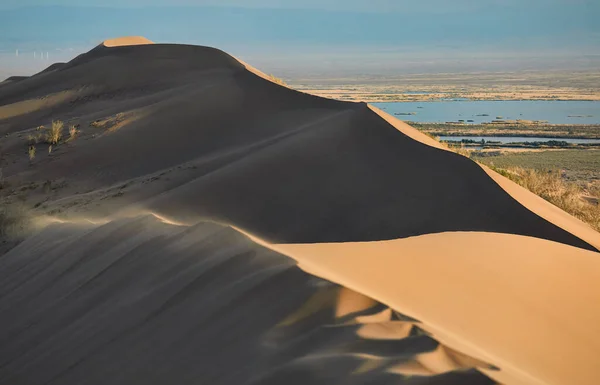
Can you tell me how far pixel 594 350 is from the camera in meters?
4.42

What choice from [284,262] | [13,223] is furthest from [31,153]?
[284,262]

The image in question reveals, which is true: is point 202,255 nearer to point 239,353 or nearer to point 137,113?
point 239,353

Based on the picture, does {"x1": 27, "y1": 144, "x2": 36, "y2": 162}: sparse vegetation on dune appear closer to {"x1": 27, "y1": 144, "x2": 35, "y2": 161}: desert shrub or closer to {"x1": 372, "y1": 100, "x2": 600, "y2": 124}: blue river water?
{"x1": 27, "y1": 144, "x2": 35, "y2": 161}: desert shrub

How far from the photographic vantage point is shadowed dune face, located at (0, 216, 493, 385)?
11.9 ft

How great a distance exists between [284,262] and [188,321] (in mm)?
741

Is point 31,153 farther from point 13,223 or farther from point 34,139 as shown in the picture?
point 13,223

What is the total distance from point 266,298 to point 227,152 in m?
6.30

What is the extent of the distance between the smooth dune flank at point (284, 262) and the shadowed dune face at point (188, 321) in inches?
0.6

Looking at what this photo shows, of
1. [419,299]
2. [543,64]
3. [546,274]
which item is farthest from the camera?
[543,64]

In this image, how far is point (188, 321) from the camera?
454 cm

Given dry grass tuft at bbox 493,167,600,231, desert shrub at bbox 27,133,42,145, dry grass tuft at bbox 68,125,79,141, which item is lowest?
dry grass tuft at bbox 493,167,600,231

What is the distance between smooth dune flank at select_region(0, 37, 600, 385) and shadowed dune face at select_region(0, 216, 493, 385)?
14mm

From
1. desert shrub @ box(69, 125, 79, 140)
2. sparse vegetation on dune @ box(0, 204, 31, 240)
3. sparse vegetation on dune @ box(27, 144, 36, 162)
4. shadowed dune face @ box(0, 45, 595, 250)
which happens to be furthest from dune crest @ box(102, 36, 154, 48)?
sparse vegetation on dune @ box(0, 204, 31, 240)

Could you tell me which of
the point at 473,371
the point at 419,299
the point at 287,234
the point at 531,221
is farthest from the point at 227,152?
the point at 473,371
